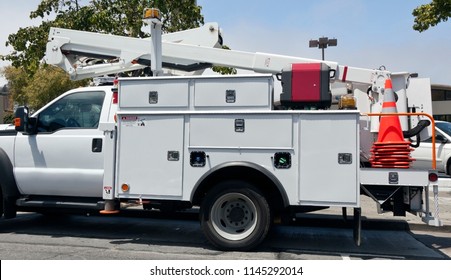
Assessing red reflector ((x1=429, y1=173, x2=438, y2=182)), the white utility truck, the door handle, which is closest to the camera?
red reflector ((x1=429, y1=173, x2=438, y2=182))

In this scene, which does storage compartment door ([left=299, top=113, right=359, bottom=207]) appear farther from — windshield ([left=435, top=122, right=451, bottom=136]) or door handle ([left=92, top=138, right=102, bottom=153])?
windshield ([left=435, top=122, right=451, bottom=136])

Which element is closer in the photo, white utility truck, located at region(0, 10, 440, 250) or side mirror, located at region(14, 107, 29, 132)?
white utility truck, located at region(0, 10, 440, 250)

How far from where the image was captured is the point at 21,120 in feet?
21.8

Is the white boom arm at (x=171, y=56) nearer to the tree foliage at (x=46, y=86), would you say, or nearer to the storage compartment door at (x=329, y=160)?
the storage compartment door at (x=329, y=160)

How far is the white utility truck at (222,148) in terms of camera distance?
5.46 m

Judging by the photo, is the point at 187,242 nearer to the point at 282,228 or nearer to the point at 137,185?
the point at 137,185

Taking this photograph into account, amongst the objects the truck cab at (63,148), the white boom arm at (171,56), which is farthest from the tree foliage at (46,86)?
the truck cab at (63,148)

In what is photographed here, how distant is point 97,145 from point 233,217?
2.28 m

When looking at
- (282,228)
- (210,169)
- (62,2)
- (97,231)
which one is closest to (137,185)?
(210,169)

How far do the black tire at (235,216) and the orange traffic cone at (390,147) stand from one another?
1602mm

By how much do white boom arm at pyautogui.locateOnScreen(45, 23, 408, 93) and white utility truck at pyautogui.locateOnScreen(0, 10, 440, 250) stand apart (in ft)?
0.11

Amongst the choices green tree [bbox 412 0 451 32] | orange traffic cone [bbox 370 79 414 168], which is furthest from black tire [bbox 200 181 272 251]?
green tree [bbox 412 0 451 32]

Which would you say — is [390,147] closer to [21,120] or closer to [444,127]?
[21,120]

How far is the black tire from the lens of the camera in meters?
5.62
